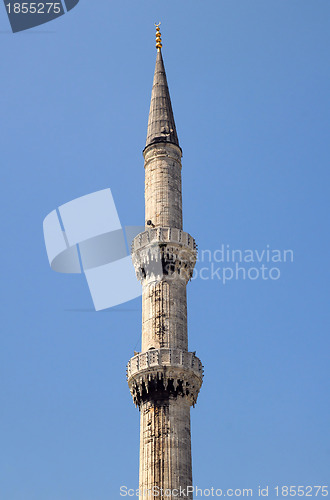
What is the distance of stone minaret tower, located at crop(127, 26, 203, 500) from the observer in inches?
1502

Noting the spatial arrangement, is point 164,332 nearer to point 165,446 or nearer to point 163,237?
point 163,237

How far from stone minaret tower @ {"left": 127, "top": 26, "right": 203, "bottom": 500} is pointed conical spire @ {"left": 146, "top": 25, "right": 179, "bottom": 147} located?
0.07m

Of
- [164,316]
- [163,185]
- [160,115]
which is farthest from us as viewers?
[160,115]

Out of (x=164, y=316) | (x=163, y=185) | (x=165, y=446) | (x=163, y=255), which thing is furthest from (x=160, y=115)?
(x=165, y=446)

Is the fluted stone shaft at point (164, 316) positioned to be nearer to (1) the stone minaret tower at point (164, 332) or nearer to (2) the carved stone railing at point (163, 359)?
(1) the stone minaret tower at point (164, 332)

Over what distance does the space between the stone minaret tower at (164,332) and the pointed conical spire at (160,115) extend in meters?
0.07

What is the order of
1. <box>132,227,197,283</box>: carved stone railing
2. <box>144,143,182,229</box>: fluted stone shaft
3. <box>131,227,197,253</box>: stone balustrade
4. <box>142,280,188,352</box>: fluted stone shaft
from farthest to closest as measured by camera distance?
<box>144,143,182,229</box>: fluted stone shaft < <box>131,227,197,253</box>: stone balustrade < <box>132,227,197,283</box>: carved stone railing < <box>142,280,188,352</box>: fluted stone shaft

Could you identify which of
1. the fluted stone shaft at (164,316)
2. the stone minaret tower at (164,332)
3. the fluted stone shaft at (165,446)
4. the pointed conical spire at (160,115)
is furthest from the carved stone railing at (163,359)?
the pointed conical spire at (160,115)

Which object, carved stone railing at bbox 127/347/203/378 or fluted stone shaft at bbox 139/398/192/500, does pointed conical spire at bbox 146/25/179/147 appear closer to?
carved stone railing at bbox 127/347/203/378

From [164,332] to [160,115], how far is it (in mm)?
14053

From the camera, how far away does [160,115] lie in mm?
48062

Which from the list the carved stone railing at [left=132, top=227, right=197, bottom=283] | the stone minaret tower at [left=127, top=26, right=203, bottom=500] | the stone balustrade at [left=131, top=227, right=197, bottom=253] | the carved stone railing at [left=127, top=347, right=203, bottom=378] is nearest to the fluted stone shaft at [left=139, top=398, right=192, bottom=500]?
the stone minaret tower at [left=127, top=26, right=203, bottom=500]

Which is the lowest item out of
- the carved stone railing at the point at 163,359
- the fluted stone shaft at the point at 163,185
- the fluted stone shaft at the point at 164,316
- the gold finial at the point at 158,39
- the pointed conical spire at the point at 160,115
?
the carved stone railing at the point at 163,359

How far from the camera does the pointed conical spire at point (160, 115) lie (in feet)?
155
